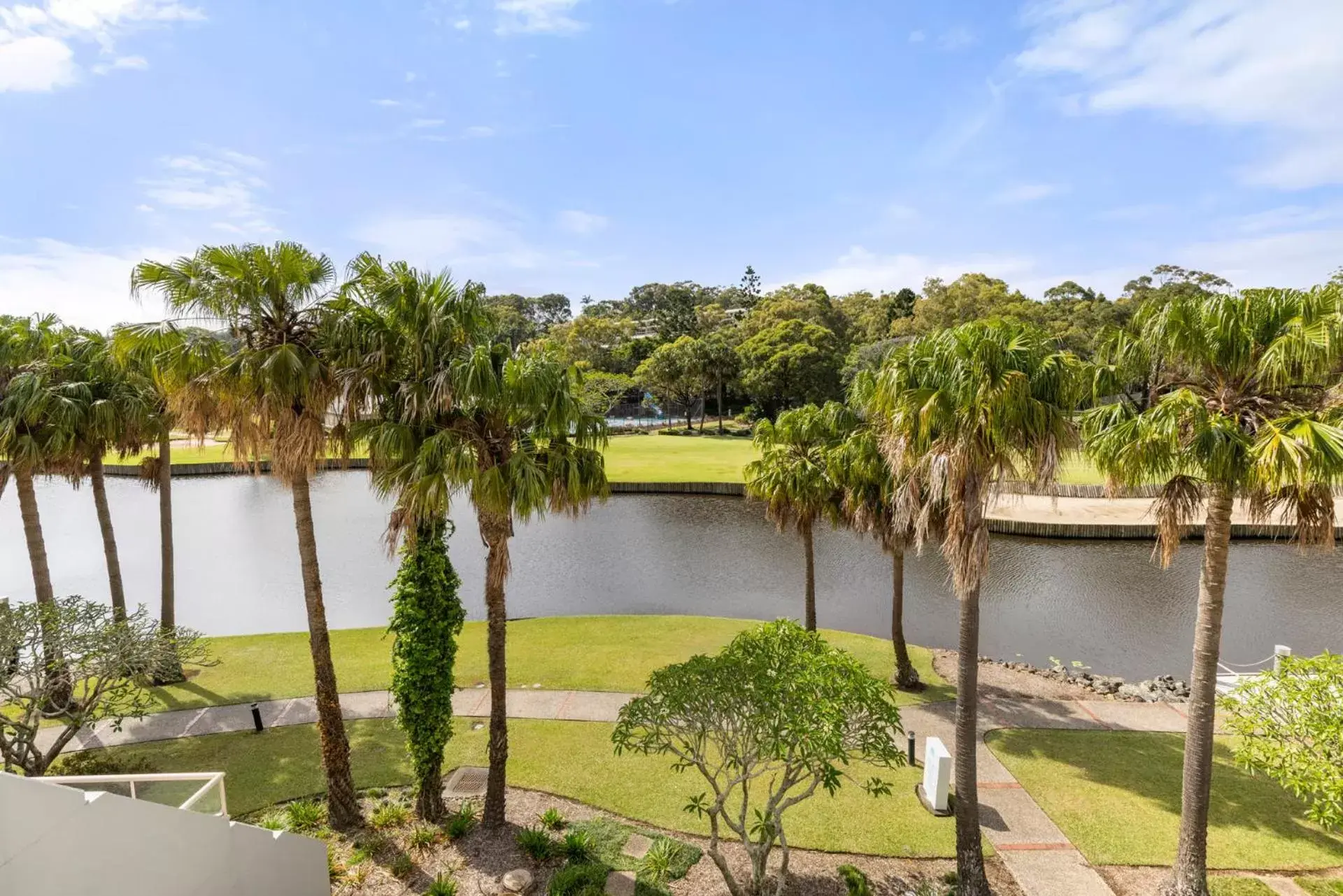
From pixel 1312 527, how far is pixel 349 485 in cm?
4560

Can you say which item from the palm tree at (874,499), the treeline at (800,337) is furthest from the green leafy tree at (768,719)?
the treeline at (800,337)

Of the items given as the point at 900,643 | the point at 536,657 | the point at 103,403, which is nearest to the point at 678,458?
the point at 536,657

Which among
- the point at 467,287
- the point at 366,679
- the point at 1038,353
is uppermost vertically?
the point at 467,287

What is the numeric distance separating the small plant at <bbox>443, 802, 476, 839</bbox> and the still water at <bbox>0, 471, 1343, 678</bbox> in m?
9.93

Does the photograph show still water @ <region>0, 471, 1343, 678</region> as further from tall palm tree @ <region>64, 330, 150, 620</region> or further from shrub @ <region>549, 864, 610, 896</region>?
shrub @ <region>549, 864, 610, 896</region>

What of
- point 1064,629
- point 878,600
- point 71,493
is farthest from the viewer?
point 71,493

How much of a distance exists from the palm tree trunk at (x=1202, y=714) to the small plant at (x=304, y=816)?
11.1 meters

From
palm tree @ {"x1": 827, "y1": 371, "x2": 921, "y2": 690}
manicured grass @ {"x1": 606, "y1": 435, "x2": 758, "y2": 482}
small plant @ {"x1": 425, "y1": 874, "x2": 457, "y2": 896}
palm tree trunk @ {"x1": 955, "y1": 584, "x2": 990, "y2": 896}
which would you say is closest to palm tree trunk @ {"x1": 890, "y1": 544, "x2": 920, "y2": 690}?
palm tree @ {"x1": 827, "y1": 371, "x2": 921, "y2": 690}

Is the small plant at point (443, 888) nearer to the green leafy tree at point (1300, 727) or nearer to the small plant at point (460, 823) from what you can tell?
the small plant at point (460, 823)

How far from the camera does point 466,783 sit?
10383mm

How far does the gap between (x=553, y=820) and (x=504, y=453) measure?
17.1ft

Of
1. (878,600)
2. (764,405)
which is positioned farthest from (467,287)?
(764,405)

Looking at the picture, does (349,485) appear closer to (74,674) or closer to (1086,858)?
(74,674)

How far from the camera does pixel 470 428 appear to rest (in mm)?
8547
